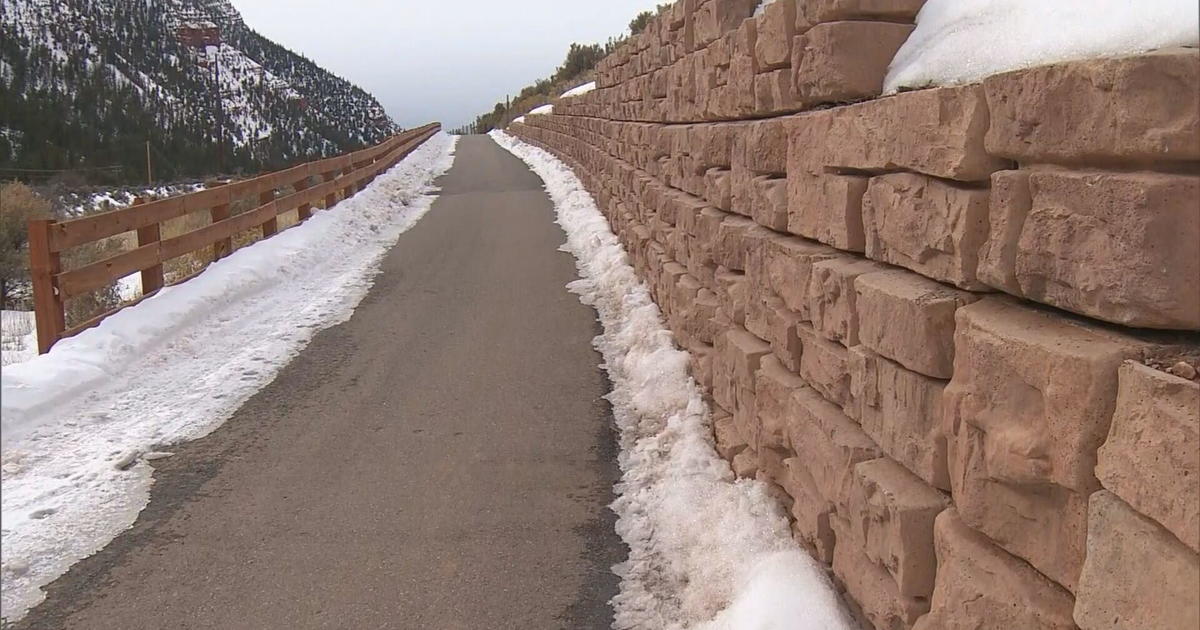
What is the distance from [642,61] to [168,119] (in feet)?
230

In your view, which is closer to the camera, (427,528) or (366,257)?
(427,528)

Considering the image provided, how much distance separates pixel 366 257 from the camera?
495 inches

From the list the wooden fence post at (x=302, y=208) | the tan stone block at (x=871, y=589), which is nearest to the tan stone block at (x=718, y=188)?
the tan stone block at (x=871, y=589)

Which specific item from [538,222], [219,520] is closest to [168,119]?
[538,222]

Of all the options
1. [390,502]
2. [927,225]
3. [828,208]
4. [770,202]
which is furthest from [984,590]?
[390,502]

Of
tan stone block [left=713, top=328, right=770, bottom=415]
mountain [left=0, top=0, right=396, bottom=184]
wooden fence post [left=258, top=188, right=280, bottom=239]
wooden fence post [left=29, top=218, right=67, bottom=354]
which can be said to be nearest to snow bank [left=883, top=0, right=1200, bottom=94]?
tan stone block [left=713, top=328, right=770, bottom=415]

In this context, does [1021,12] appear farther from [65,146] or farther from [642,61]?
[65,146]

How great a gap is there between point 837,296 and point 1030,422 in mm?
1326

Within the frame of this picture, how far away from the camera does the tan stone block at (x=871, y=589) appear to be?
295cm

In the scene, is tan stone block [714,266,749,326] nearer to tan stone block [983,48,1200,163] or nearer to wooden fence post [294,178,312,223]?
tan stone block [983,48,1200,163]

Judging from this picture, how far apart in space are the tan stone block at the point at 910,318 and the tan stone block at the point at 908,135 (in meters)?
0.36

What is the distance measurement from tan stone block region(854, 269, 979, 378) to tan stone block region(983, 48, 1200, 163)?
1.68 ft

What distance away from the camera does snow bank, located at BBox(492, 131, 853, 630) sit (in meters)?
3.56

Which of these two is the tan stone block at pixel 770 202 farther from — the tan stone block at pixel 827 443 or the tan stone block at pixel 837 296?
the tan stone block at pixel 827 443
